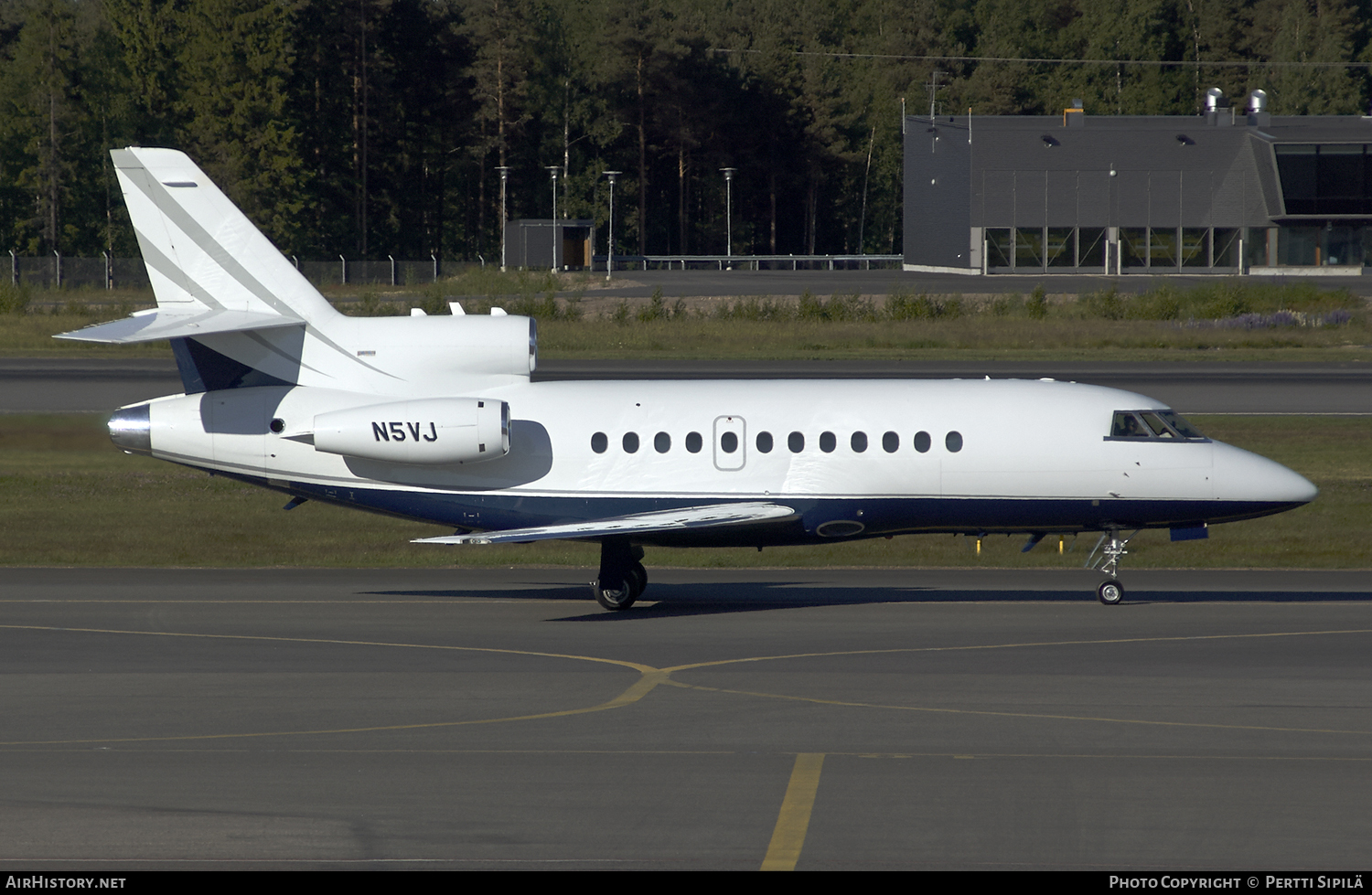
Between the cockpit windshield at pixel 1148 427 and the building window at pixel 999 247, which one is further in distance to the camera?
the building window at pixel 999 247

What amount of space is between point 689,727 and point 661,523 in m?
5.99

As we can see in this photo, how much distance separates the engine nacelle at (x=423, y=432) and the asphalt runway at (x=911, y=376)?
23069 mm

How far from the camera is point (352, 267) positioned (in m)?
110

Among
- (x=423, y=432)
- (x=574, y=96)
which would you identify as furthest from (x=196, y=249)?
(x=574, y=96)

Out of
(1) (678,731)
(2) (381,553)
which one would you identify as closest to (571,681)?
(1) (678,731)

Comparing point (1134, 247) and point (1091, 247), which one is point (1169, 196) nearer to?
point (1134, 247)

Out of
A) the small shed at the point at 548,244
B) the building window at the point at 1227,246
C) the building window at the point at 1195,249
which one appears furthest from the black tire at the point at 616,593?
the small shed at the point at 548,244

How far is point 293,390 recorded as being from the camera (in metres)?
22.6

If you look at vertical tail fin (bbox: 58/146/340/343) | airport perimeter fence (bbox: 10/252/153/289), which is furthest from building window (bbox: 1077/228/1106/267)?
vertical tail fin (bbox: 58/146/340/343)

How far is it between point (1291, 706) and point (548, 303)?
196ft

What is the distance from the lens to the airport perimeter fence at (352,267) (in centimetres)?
10031

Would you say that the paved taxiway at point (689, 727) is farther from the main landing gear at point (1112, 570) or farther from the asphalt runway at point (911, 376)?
the asphalt runway at point (911, 376)

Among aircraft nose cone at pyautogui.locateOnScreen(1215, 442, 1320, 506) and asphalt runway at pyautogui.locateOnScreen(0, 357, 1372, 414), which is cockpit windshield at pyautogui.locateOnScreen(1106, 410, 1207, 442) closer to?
aircraft nose cone at pyautogui.locateOnScreen(1215, 442, 1320, 506)

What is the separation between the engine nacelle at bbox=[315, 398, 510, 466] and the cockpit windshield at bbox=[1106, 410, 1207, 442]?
30.1ft
